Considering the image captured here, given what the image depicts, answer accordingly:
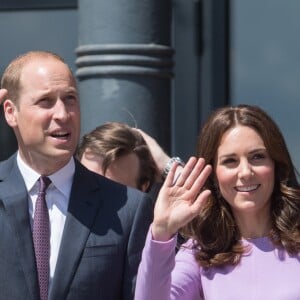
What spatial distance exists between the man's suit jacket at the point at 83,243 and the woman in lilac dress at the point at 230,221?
0.39 feet

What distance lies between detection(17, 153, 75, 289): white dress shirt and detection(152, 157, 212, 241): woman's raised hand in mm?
320

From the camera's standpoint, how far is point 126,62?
5.48 meters

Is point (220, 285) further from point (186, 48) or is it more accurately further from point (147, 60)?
point (186, 48)

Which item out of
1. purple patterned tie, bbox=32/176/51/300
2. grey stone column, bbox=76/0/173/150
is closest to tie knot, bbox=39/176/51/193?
purple patterned tie, bbox=32/176/51/300

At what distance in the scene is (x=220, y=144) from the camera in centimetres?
334

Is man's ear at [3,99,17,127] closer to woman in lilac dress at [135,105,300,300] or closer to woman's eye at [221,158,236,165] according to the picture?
woman in lilac dress at [135,105,300,300]

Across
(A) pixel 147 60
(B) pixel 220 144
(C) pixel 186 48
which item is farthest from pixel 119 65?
(B) pixel 220 144

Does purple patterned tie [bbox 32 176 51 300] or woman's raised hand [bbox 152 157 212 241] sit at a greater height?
woman's raised hand [bbox 152 157 212 241]

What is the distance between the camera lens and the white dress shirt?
128 inches

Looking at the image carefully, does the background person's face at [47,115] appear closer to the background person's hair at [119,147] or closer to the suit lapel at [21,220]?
the suit lapel at [21,220]

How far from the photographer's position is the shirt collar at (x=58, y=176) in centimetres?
329

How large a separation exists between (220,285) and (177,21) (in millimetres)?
3171

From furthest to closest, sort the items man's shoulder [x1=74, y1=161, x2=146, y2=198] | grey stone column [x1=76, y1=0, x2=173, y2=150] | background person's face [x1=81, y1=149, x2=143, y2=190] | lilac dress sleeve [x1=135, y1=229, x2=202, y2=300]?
1. grey stone column [x1=76, y1=0, x2=173, y2=150]
2. background person's face [x1=81, y1=149, x2=143, y2=190]
3. man's shoulder [x1=74, y1=161, x2=146, y2=198]
4. lilac dress sleeve [x1=135, y1=229, x2=202, y2=300]

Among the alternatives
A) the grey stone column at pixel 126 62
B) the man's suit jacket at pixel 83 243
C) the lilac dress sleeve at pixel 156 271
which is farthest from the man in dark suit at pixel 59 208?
the grey stone column at pixel 126 62
